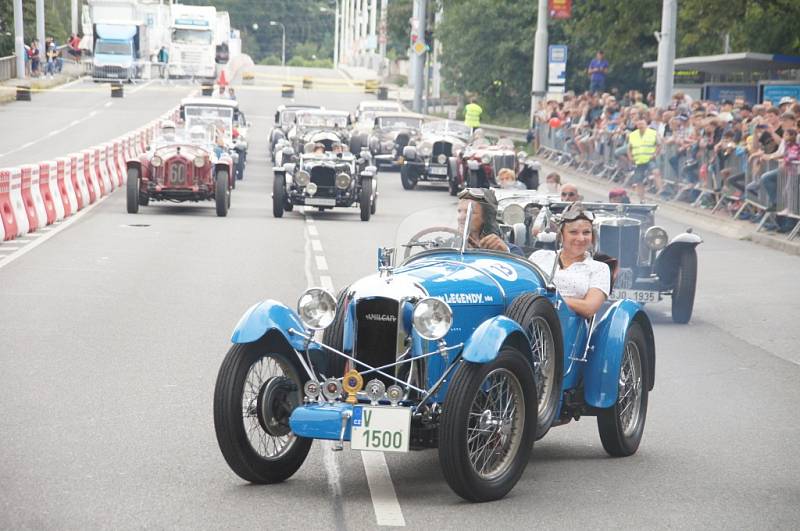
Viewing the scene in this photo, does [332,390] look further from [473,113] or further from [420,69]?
[420,69]

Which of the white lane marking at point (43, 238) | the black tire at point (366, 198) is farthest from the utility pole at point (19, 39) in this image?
the black tire at point (366, 198)

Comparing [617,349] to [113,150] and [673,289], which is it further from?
[113,150]

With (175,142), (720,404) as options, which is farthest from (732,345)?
(175,142)

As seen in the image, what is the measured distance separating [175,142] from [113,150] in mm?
5415

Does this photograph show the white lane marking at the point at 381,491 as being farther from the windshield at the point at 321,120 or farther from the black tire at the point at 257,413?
the windshield at the point at 321,120

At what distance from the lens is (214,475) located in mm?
7688

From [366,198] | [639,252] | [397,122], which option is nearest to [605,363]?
[639,252]

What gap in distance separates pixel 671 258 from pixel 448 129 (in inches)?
839

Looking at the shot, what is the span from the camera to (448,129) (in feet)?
119

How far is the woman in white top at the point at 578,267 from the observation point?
8867mm

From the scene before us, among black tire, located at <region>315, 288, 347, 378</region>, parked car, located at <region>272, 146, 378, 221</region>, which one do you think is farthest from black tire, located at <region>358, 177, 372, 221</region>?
black tire, located at <region>315, 288, 347, 378</region>

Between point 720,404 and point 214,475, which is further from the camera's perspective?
point 720,404

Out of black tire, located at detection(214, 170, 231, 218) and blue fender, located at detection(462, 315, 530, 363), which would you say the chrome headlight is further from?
blue fender, located at detection(462, 315, 530, 363)

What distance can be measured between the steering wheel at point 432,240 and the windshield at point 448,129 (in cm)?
2641
